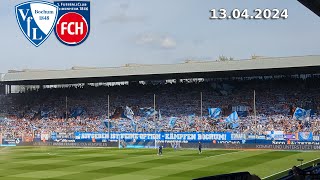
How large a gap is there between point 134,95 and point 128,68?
334 inches

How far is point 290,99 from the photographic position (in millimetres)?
65062

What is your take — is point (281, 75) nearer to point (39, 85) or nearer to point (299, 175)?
point (39, 85)

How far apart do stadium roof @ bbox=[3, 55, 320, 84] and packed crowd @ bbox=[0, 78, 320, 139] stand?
307 centimetres

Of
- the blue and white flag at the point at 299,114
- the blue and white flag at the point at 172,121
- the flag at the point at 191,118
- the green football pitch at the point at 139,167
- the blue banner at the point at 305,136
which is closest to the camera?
the green football pitch at the point at 139,167

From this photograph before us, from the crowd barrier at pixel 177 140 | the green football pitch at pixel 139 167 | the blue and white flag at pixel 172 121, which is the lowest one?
the green football pitch at pixel 139 167

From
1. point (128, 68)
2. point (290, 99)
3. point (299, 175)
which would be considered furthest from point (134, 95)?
point (299, 175)

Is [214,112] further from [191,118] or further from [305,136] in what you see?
[305,136]

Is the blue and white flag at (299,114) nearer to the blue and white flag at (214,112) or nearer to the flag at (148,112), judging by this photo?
the blue and white flag at (214,112)

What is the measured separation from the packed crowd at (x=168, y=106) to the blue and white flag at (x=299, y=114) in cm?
62

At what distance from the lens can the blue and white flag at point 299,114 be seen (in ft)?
201

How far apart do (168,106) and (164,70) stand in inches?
266

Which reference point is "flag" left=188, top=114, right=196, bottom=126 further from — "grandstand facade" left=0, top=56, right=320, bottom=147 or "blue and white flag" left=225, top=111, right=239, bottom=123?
"blue and white flag" left=225, top=111, right=239, bottom=123

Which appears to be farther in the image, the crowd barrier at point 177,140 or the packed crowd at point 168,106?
the packed crowd at point 168,106

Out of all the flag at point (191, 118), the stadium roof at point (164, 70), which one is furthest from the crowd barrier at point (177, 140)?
the stadium roof at point (164, 70)
